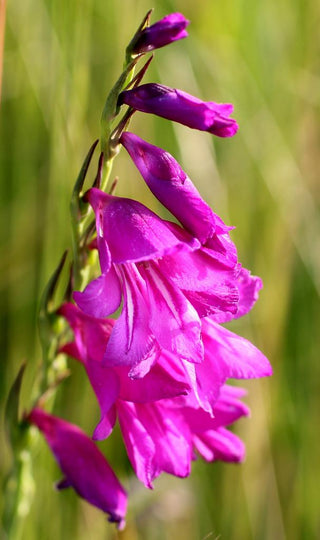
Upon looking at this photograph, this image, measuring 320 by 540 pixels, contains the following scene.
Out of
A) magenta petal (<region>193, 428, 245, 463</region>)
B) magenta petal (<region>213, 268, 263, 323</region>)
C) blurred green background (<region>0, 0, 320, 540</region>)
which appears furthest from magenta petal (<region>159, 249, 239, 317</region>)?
blurred green background (<region>0, 0, 320, 540</region>)

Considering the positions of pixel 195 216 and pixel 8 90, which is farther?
pixel 8 90

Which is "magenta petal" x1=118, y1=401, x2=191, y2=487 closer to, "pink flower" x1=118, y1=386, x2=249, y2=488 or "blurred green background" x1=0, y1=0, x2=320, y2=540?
"pink flower" x1=118, y1=386, x2=249, y2=488

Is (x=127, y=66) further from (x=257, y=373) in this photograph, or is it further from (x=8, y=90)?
(x=8, y=90)

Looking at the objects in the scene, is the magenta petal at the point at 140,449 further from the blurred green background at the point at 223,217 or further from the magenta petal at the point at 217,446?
the blurred green background at the point at 223,217

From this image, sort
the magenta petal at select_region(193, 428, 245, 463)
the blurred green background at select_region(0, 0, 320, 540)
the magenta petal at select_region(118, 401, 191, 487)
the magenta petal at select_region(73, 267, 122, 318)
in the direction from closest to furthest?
the magenta petal at select_region(73, 267, 122, 318) < the magenta petal at select_region(118, 401, 191, 487) < the magenta petal at select_region(193, 428, 245, 463) < the blurred green background at select_region(0, 0, 320, 540)

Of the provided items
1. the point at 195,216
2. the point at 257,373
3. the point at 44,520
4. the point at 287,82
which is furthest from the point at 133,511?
the point at 287,82

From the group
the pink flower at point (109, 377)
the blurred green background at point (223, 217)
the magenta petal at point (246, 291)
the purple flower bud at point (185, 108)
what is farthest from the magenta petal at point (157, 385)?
the blurred green background at point (223, 217)

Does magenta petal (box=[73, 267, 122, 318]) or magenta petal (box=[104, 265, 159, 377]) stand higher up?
magenta petal (box=[73, 267, 122, 318])
